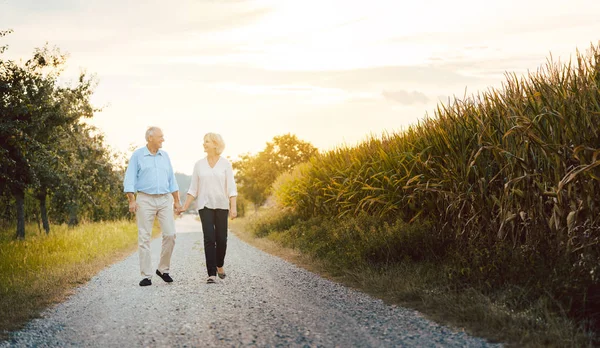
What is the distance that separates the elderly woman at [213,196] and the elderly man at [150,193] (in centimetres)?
41

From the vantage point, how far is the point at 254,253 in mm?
14852

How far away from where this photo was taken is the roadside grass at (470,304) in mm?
4998

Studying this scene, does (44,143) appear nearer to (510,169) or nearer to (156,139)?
(156,139)

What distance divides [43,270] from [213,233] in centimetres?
374

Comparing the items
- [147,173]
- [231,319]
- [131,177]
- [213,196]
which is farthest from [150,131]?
[231,319]

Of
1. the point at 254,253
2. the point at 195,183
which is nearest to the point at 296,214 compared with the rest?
the point at 254,253

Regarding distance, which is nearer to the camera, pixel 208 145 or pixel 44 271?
pixel 208 145

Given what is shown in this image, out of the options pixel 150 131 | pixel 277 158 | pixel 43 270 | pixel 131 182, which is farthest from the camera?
pixel 277 158

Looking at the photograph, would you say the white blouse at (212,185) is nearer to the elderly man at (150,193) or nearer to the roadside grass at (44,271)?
the elderly man at (150,193)

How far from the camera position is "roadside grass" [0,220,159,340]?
7050 millimetres

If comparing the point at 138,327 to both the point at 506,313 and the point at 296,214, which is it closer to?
the point at 506,313

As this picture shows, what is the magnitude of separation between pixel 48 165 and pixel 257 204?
167 ft

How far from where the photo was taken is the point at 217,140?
9406 millimetres

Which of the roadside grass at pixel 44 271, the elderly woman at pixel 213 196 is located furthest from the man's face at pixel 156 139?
the roadside grass at pixel 44 271
